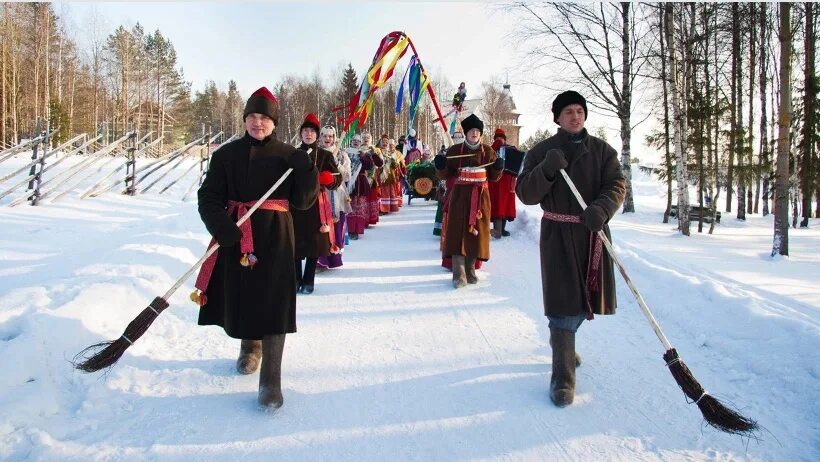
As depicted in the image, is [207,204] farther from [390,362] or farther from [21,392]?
[390,362]

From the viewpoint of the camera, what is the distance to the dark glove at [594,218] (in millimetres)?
2791

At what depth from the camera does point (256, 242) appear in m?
2.90

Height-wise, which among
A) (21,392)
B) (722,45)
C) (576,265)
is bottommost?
(21,392)

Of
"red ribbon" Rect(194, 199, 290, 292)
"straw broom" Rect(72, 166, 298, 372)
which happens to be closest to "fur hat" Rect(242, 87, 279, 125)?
"straw broom" Rect(72, 166, 298, 372)

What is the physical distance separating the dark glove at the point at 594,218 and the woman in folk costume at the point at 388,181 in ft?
28.2

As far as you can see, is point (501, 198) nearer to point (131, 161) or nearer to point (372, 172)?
point (372, 172)

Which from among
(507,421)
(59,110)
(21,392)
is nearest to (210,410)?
(21,392)

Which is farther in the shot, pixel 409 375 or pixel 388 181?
pixel 388 181

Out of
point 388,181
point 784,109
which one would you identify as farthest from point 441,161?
point 388,181

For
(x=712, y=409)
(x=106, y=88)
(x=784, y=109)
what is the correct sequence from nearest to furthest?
(x=712, y=409)
(x=784, y=109)
(x=106, y=88)

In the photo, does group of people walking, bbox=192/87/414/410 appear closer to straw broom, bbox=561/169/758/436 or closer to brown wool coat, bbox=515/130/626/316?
brown wool coat, bbox=515/130/626/316

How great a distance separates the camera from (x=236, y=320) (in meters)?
2.88

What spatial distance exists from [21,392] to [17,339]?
57 cm

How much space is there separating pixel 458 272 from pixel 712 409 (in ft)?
11.2
